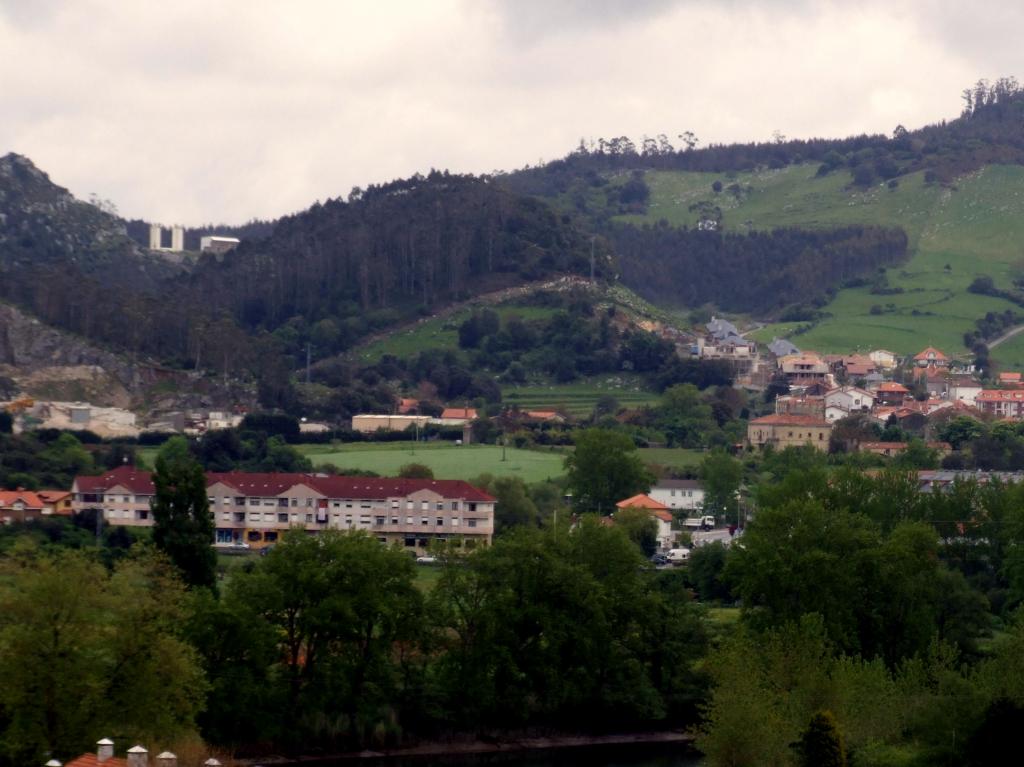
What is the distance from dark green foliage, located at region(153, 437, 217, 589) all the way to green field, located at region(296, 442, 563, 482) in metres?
39.4

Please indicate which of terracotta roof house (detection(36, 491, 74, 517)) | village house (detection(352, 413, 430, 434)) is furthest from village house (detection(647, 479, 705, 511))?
terracotta roof house (detection(36, 491, 74, 517))

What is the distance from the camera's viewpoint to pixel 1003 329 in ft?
589

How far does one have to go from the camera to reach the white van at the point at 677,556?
285 feet

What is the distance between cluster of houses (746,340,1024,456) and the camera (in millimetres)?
125750

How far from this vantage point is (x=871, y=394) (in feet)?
473

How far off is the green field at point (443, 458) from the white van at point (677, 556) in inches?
Result: 641

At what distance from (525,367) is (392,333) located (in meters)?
15.6

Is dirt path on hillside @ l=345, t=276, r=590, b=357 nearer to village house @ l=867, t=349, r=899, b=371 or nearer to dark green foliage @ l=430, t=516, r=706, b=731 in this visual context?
village house @ l=867, t=349, r=899, b=371

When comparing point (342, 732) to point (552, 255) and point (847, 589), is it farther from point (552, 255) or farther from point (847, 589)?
point (552, 255)

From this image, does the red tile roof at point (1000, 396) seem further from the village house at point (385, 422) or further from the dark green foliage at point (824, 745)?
the dark green foliage at point (824, 745)

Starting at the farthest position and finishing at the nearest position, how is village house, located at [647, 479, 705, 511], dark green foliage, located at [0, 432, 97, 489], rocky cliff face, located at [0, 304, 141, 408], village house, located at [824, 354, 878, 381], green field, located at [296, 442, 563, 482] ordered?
village house, located at [824, 354, 878, 381], rocky cliff face, located at [0, 304, 141, 408], green field, located at [296, 442, 563, 482], village house, located at [647, 479, 705, 511], dark green foliage, located at [0, 432, 97, 489]

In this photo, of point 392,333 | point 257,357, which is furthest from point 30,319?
point 392,333

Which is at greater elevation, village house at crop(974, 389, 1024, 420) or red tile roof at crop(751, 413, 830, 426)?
village house at crop(974, 389, 1024, 420)

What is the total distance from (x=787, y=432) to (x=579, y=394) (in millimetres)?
19841
